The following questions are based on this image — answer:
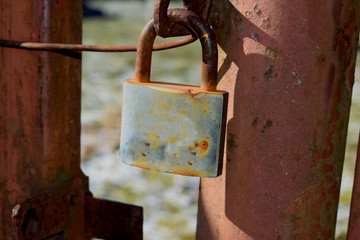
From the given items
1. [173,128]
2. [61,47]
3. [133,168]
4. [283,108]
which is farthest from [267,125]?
[133,168]

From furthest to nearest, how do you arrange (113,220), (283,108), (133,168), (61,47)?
(133,168), (113,220), (61,47), (283,108)

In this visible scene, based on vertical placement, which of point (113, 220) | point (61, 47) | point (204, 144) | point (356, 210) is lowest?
point (113, 220)

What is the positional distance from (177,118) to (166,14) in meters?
0.15

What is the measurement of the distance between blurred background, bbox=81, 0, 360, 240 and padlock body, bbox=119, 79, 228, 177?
5.84 feet

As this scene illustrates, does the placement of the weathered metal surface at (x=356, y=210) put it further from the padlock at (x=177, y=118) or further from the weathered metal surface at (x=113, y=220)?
the weathered metal surface at (x=113, y=220)

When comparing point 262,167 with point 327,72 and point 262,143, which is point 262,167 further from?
point 327,72

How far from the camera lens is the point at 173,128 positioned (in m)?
0.64

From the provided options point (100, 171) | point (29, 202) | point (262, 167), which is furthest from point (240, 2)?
point (100, 171)

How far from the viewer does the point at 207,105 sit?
0.62m

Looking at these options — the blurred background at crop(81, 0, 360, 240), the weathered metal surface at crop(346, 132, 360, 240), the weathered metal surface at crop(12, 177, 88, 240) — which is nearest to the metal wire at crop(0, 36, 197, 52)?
the weathered metal surface at crop(12, 177, 88, 240)

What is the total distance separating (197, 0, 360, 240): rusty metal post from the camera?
61cm

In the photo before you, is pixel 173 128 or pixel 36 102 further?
pixel 36 102

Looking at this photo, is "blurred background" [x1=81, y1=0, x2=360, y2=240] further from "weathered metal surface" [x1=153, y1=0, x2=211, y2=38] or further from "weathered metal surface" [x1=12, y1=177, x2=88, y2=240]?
"weathered metal surface" [x1=153, y1=0, x2=211, y2=38]

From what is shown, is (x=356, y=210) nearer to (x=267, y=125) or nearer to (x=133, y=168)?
(x=267, y=125)
